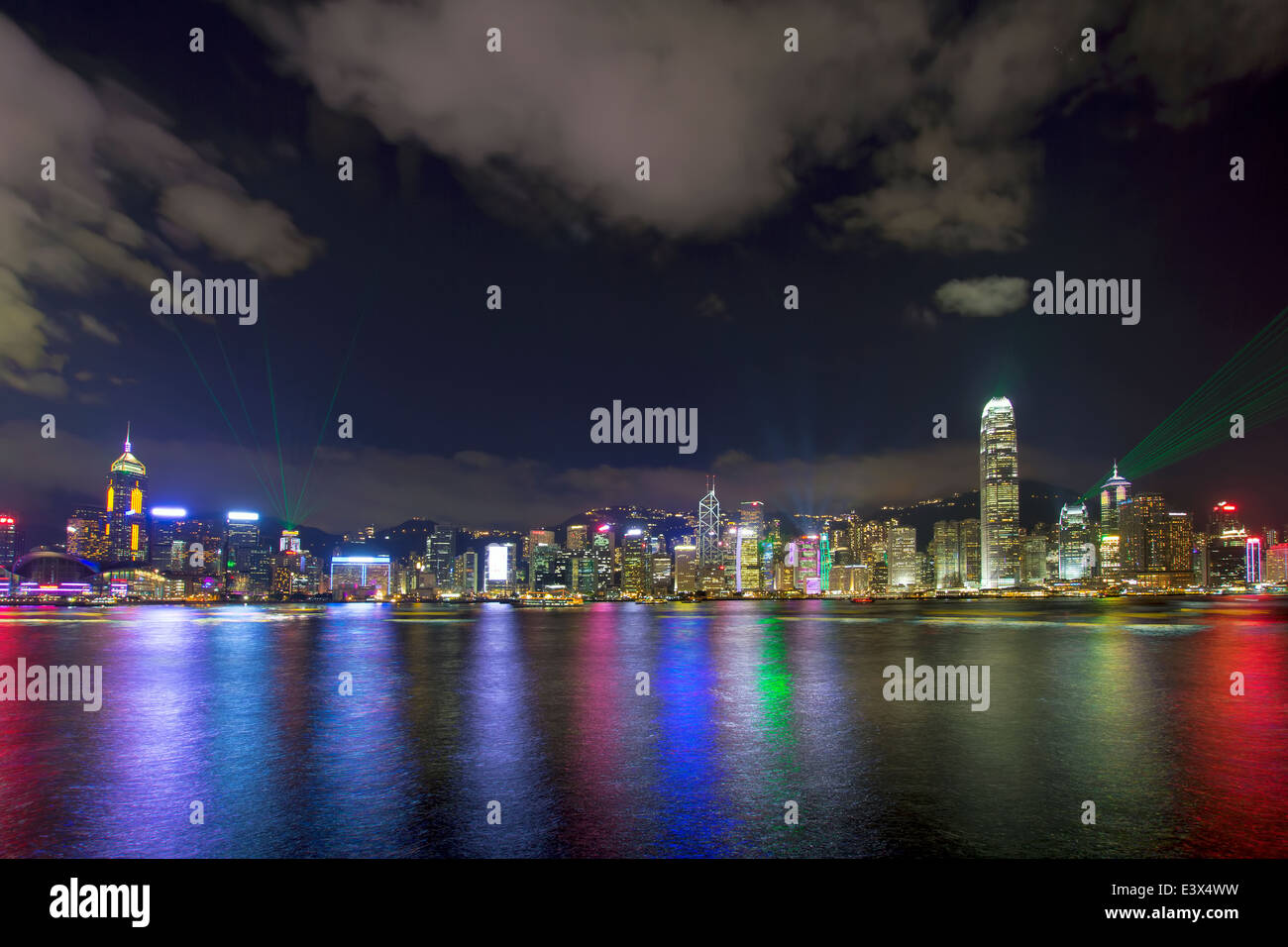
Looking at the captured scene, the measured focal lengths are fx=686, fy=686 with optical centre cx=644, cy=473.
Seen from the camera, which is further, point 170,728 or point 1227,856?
point 170,728

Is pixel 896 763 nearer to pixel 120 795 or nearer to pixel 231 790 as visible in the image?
pixel 231 790
